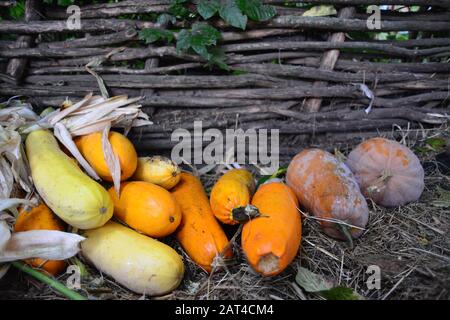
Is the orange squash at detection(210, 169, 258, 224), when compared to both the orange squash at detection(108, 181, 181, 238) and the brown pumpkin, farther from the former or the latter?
the brown pumpkin

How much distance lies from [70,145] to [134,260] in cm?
63

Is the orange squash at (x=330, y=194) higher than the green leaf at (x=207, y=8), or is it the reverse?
the green leaf at (x=207, y=8)

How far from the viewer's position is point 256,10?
2.12m

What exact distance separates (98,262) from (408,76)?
1996 millimetres

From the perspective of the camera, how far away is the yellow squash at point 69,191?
1519mm

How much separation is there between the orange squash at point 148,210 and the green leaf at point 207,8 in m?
0.92

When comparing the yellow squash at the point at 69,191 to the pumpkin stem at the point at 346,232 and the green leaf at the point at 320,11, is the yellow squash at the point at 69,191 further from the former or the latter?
the green leaf at the point at 320,11

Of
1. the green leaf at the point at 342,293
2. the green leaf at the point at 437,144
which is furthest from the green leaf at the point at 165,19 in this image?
the green leaf at the point at 437,144

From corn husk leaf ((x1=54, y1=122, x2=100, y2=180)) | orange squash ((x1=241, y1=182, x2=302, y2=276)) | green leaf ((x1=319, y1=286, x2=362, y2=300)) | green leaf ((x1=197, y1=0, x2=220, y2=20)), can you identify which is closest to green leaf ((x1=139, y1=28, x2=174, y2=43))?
green leaf ((x1=197, y1=0, x2=220, y2=20))

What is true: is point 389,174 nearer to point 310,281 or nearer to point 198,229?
point 310,281

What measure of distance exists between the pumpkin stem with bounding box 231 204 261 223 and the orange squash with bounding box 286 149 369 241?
1.05ft

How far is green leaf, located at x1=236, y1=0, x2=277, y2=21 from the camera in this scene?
2.07 meters

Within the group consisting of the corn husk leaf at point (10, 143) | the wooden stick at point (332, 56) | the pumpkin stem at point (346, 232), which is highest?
the wooden stick at point (332, 56)

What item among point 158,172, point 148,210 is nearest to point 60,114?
point 158,172
